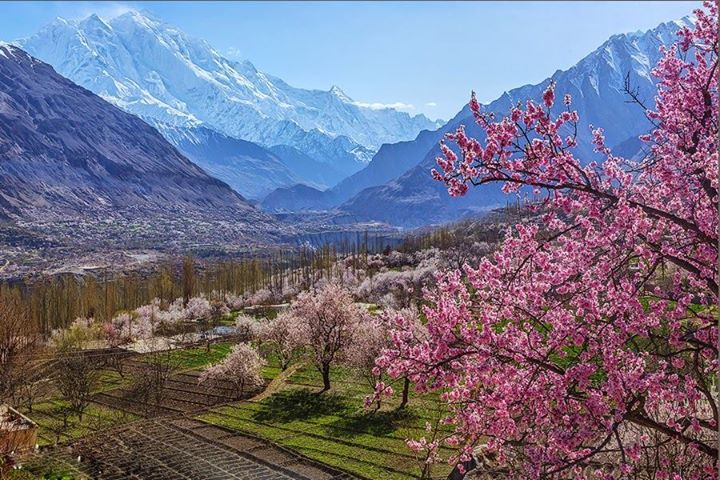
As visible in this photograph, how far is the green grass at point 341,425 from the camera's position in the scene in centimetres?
2567

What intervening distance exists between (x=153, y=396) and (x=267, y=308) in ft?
123

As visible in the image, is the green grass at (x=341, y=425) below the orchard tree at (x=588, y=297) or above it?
below

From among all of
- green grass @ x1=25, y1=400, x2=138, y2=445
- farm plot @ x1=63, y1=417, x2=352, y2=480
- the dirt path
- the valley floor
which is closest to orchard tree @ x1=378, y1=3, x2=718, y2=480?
the valley floor

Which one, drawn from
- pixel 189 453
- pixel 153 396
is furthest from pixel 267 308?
pixel 189 453

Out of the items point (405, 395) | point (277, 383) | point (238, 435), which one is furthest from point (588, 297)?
point (277, 383)

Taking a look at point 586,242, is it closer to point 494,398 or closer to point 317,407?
point 494,398

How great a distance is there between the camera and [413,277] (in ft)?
243

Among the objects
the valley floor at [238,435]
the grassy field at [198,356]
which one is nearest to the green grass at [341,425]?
the valley floor at [238,435]

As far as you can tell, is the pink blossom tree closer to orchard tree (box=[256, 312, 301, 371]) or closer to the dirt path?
the dirt path

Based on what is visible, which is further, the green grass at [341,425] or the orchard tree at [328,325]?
the orchard tree at [328,325]

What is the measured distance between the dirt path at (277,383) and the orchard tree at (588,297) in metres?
34.9

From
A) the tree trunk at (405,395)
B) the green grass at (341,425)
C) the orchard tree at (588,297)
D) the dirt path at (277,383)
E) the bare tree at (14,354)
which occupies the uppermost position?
the orchard tree at (588,297)

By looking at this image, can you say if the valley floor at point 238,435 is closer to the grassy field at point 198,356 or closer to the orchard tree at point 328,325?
the orchard tree at point 328,325

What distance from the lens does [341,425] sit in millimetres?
32156
